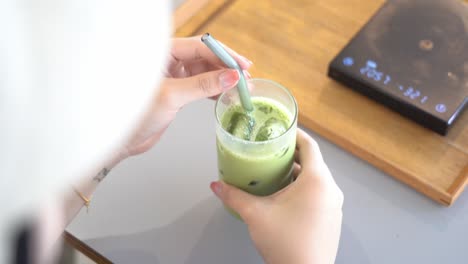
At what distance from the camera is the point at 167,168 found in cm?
82

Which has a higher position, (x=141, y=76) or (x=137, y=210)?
(x=141, y=76)

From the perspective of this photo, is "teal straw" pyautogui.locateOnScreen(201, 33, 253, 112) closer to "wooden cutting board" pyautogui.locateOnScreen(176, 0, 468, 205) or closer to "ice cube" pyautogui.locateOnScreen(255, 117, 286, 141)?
"ice cube" pyautogui.locateOnScreen(255, 117, 286, 141)

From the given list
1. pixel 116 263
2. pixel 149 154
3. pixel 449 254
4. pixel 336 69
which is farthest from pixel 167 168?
pixel 449 254

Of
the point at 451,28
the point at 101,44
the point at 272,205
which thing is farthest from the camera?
the point at 451,28

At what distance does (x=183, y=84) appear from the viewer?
667 millimetres

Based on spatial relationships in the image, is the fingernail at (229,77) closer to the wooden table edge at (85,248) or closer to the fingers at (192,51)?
the fingers at (192,51)

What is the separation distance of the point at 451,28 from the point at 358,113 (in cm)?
22

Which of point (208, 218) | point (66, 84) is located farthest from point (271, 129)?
point (66, 84)

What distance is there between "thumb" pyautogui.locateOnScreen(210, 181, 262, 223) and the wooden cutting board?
19 cm

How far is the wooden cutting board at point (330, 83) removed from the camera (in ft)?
2.59

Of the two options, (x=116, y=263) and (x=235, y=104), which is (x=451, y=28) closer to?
(x=235, y=104)

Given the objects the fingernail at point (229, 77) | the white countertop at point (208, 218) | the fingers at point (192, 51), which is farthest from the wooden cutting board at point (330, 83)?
the fingernail at point (229, 77)

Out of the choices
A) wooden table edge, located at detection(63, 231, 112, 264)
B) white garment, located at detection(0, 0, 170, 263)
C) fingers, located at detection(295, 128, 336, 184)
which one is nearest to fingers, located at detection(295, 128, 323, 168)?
fingers, located at detection(295, 128, 336, 184)

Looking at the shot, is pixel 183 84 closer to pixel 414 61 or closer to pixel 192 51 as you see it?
pixel 192 51
